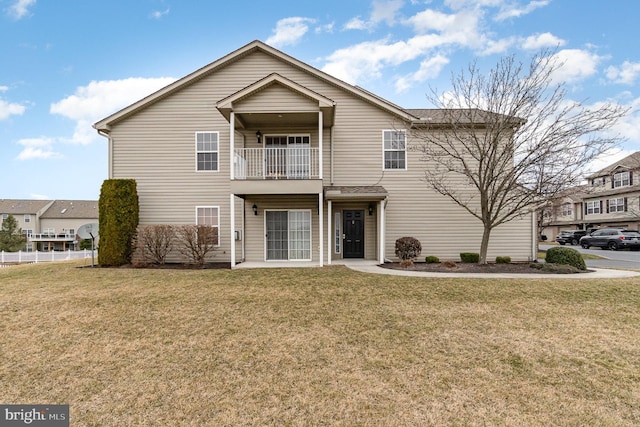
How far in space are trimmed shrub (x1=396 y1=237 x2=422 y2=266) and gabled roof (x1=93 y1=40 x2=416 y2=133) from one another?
5004 millimetres

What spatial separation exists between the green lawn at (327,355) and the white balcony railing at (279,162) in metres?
5.94

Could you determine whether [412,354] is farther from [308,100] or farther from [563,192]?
[563,192]

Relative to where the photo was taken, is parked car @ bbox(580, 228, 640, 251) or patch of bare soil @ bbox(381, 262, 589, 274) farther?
parked car @ bbox(580, 228, 640, 251)

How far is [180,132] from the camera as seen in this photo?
12633mm

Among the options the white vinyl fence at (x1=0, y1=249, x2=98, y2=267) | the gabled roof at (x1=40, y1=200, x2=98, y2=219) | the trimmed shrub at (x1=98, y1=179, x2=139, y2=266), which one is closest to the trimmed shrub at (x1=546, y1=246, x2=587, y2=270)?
the trimmed shrub at (x1=98, y1=179, x2=139, y2=266)

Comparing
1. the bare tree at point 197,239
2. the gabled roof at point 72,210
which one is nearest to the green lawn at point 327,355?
the bare tree at point 197,239

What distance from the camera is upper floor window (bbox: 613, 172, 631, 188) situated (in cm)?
3247

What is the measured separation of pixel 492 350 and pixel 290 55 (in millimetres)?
12572

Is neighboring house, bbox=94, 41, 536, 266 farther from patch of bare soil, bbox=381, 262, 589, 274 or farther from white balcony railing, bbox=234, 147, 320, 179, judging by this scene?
patch of bare soil, bbox=381, 262, 589, 274

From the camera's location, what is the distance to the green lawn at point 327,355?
3.08 metres

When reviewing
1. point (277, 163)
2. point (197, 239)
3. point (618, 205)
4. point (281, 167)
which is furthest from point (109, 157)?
point (618, 205)

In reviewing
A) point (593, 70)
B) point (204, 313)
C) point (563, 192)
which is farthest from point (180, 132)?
point (593, 70)

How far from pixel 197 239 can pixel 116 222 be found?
318 centimetres

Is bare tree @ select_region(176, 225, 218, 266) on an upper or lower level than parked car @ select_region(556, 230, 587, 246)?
upper
